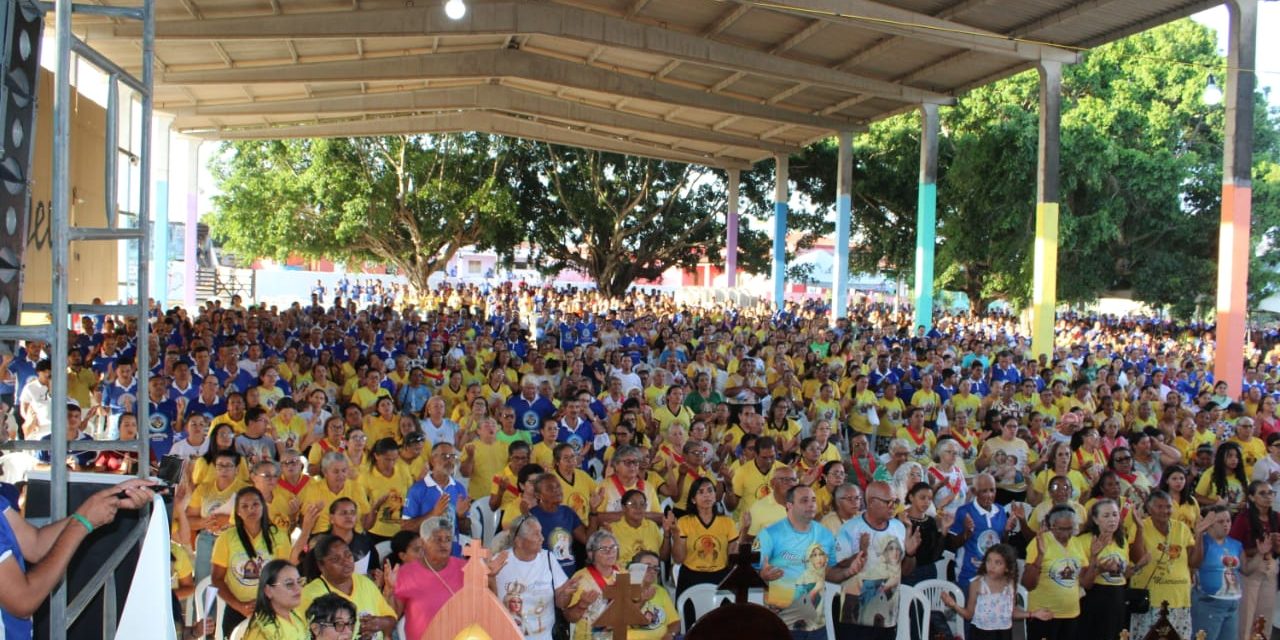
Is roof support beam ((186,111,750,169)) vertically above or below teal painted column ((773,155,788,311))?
above

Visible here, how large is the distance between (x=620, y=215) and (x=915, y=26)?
20.2 metres

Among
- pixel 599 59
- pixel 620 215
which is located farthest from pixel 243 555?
pixel 620 215

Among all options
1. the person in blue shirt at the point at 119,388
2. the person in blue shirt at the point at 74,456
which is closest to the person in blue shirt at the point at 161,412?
the person in blue shirt at the point at 119,388

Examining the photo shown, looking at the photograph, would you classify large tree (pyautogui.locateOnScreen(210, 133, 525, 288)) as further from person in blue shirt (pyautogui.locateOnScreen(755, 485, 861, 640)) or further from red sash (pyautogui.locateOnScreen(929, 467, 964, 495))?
person in blue shirt (pyautogui.locateOnScreen(755, 485, 861, 640))

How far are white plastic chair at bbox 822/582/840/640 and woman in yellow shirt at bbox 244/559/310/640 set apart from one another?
276cm

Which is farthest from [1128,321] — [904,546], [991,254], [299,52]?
[904,546]

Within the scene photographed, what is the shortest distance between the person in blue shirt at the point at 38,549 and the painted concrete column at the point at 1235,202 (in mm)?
14678

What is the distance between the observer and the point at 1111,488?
21.5 ft

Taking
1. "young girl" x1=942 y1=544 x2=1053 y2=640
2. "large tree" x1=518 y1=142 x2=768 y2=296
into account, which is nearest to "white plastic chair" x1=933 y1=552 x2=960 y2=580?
"young girl" x1=942 y1=544 x2=1053 y2=640

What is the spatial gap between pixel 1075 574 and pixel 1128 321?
27.1m

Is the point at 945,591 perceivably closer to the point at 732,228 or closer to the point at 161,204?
the point at 161,204

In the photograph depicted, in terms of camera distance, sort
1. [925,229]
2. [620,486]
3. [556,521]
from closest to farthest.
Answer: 1. [556,521]
2. [620,486]
3. [925,229]

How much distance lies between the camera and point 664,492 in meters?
7.01

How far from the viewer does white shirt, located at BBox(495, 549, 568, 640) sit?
505cm
